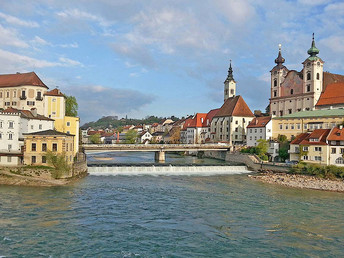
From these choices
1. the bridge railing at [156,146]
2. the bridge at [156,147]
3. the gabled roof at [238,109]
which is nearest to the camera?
the bridge at [156,147]

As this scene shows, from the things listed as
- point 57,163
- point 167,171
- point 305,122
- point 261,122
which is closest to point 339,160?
point 305,122

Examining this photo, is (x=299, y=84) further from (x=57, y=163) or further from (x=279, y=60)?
(x=57, y=163)

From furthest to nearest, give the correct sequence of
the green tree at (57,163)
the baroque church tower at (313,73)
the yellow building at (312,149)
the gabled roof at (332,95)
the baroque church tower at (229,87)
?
the baroque church tower at (229,87)
the baroque church tower at (313,73)
the gabled roof at (332,95)
the yellow building at (312,149)
the green tree at (57,163)

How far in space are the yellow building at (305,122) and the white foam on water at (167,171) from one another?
14497mm

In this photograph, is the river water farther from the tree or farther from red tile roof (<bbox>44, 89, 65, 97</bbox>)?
the tree

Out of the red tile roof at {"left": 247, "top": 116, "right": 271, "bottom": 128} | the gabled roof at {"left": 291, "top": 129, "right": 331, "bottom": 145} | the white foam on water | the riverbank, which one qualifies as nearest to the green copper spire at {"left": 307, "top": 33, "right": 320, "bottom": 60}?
the red tile roof at {"left": 247, "top": 116, "right": 271, "bottom": 128}

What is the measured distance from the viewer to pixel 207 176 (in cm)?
4581

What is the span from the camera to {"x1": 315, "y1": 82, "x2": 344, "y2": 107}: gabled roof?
6612 centimetres

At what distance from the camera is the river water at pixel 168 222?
17.7 m

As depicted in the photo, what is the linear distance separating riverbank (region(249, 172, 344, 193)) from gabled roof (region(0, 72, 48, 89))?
43163mm

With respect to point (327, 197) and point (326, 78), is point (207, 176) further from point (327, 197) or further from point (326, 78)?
point (326, 78)

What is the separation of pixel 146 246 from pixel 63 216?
8.16 m

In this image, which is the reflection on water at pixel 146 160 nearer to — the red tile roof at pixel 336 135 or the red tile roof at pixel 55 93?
the red tile roof at pixel 55 93

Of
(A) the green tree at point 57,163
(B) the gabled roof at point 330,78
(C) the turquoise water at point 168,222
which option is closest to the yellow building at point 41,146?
(A) the green tree at point 57,163
